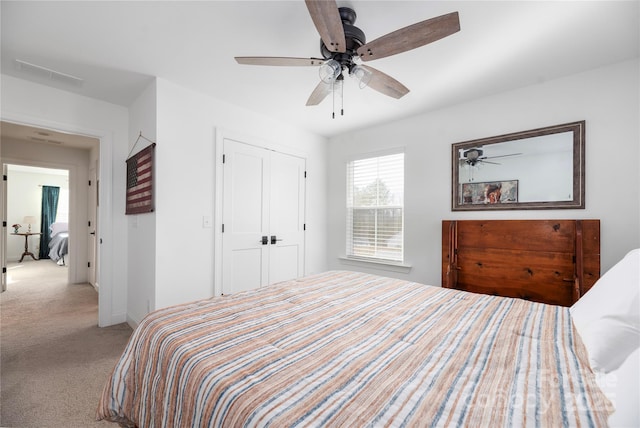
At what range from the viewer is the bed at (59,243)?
635cm

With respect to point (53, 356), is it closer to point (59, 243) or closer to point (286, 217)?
point (286, 217)

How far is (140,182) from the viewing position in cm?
273

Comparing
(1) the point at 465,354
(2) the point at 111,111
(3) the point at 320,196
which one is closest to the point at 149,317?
(1) the point at 465,354

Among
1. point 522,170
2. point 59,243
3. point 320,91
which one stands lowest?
point 59,243

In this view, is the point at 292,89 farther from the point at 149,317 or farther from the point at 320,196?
the point at 149,317

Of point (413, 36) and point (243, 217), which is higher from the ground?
point (413, 36)

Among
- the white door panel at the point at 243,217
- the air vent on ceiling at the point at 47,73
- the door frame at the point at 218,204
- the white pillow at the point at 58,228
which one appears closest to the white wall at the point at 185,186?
the door frame at the point at 218,204

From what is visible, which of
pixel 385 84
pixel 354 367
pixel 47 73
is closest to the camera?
pixel 354 367

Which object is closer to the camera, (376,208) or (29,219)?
(376,208)

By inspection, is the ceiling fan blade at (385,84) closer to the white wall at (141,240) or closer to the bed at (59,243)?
the white wall at (141,240)

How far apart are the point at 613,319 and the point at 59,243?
29.7 feet

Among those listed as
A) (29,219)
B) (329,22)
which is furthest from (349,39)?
(29,219)

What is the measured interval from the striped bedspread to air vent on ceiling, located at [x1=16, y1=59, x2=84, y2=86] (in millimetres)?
2536

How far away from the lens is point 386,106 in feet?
10.2
